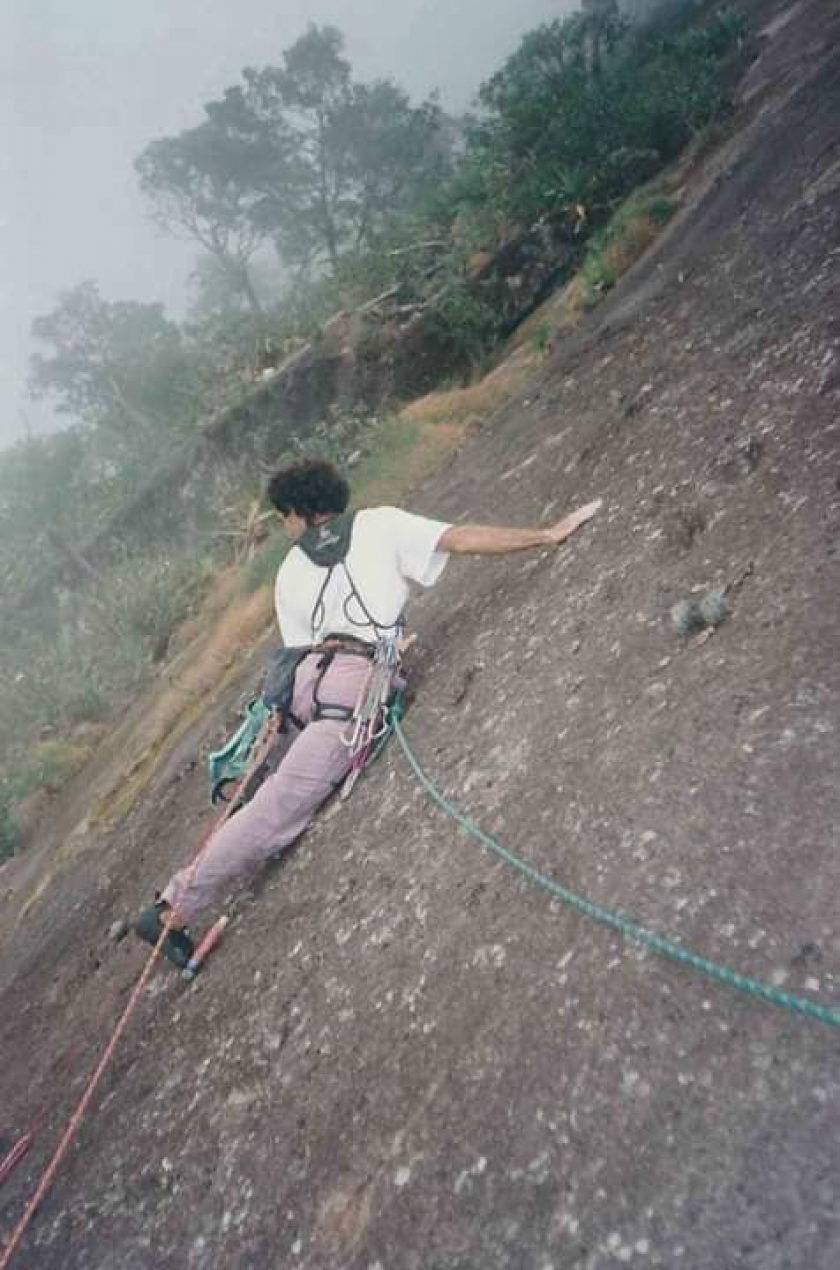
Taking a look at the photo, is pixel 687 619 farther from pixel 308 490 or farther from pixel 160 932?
pixel 160 932

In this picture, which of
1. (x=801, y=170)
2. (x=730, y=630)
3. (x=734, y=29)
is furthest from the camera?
(x=734, y=29)

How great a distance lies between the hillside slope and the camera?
1797 mm

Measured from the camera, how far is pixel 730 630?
114 inches

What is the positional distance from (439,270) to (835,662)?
12.9 m

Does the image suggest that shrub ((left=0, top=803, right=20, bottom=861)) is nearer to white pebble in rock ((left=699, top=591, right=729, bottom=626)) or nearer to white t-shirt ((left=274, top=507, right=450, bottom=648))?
white t-shirt ((left=274, top=507, right=450, bottom=648))

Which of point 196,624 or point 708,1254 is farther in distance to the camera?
point 196,624

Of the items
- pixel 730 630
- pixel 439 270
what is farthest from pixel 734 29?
pixel 730 630

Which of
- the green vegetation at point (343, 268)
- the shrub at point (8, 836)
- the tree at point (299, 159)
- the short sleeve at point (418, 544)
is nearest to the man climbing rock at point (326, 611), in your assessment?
the short sleeve at point (418, 544)

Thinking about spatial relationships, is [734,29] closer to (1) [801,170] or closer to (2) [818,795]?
(1) [801,170]

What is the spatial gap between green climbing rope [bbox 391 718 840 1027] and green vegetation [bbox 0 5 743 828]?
25.5 ft

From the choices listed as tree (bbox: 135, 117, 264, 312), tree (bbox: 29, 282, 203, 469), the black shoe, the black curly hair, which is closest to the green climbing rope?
the black shoe

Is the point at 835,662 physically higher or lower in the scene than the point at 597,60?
lower

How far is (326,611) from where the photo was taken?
3.86m

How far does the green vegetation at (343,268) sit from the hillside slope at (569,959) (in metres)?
5.87
